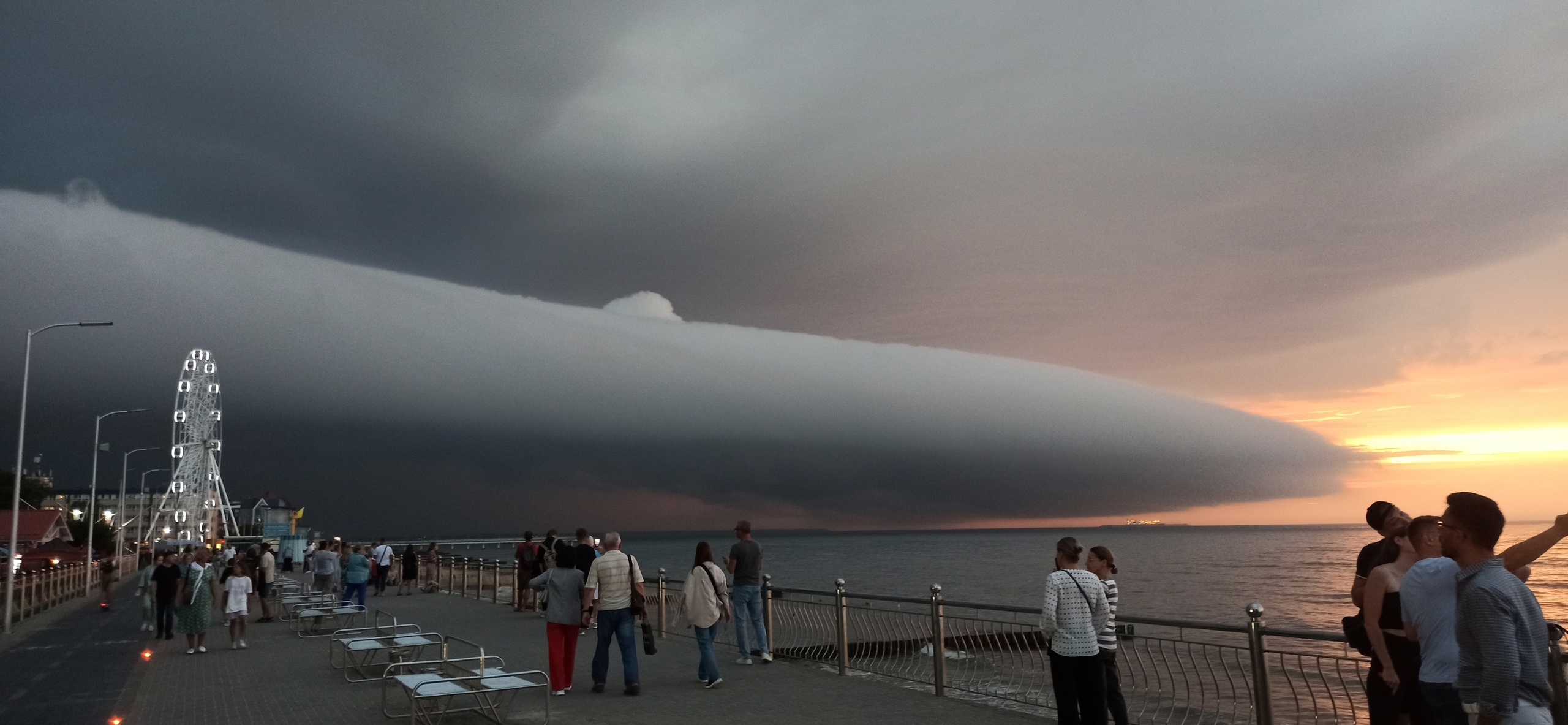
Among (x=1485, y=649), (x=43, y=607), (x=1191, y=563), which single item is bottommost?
(x=1191, y=563)

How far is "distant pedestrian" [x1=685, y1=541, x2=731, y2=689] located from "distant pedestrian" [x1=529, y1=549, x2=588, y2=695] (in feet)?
4.62

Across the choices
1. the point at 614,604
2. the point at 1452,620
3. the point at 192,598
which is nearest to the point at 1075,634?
the point at 1452,620

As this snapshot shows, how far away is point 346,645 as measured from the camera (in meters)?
12.2

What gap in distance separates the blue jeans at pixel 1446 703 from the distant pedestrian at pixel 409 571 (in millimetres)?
30504

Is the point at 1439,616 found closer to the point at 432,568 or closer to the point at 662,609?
the point at 662,609

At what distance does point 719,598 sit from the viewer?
12.1 m

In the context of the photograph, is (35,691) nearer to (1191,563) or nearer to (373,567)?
(373,567)

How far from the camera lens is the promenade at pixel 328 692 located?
9.95m

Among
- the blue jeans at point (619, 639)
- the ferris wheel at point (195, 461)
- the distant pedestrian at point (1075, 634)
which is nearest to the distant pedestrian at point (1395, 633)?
the distant pedestrian at point (1075, 634)

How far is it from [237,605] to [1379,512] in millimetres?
16779

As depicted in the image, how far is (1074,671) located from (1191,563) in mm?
104352

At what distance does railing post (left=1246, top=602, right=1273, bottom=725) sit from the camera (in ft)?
24.6

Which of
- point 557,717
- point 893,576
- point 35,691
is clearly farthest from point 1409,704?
point 893,576

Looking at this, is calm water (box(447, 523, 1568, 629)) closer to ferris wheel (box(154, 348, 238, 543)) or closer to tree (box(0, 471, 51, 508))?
ferris wheel (box(154, 348, 238, 543))
